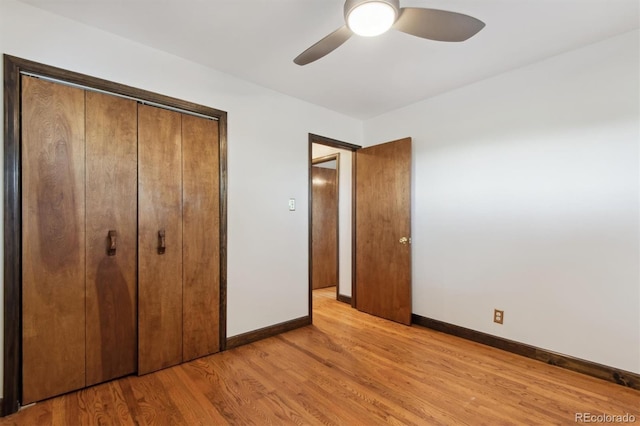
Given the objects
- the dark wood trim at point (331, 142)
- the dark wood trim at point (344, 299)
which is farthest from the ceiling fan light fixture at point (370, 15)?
the dark wood trim at point (344, 299)

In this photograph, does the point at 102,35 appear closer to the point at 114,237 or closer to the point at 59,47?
the point at 59,47

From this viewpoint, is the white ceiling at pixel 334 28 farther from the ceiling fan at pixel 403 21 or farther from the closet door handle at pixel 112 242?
the closet door handle at pixel 112 242

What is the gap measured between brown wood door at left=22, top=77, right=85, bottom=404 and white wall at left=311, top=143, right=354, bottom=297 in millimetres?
2698

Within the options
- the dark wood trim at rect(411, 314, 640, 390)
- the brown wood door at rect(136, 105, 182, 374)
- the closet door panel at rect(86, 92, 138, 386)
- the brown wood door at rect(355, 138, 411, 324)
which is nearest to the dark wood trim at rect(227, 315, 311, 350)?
the brown wood door at rect(136, 105, 182, 374)

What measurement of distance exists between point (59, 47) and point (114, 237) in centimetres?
122

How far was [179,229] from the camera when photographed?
2348 mm

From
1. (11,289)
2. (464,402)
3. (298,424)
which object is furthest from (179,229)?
(464,402)

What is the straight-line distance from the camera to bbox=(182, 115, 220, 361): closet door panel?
2.39 metres

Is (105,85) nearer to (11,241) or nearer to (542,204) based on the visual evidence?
(11,241)

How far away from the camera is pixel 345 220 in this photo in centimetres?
409

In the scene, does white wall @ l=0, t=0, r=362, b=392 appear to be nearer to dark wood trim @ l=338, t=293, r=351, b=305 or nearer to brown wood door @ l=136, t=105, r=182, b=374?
brown wood door @ l=136, t=105, r=182, b=374

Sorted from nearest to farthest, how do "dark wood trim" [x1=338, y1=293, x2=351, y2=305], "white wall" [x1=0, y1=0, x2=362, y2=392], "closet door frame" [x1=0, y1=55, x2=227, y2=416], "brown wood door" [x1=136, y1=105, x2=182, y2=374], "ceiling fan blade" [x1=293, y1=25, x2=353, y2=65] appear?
"ceiling fan blade" [x1=293, y1=25, x2=353, y2=65], "closet door frame" [x1=0, y1=55, x2=227, y2=416], "white wall" [x1=0, y1=0, x2=362, y2=392], "brown wood door" [x1=136, y1=105, x2=182, y2=374], "dark wood trim" [x1=338, y1=293, x2=351, y2=305]

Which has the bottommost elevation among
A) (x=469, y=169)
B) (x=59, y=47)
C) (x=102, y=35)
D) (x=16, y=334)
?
(x=16, y=334)

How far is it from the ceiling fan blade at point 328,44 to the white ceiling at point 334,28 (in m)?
0.25
